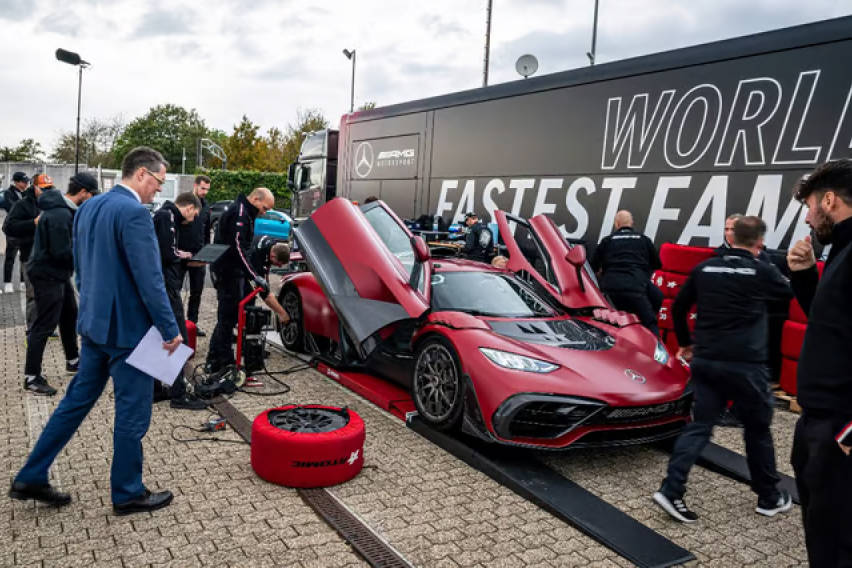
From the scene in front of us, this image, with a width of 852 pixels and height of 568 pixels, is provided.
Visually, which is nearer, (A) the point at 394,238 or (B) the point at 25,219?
(A) the point at 394,238

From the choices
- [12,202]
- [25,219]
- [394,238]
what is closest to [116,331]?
[394,238]

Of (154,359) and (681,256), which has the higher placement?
(681,256)

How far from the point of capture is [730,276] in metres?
3.77

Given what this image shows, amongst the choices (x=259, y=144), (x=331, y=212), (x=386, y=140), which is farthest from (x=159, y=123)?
(x=331, y=212)

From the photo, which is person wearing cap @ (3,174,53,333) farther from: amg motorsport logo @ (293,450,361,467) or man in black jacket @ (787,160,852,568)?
man in black jacket @ (787,160,852,568)

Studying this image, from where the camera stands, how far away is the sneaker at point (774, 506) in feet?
12.6

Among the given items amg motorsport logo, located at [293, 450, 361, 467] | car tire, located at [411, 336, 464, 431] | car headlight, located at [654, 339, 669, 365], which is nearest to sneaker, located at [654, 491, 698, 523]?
car headlight, located at [654, 339, 669, 365]

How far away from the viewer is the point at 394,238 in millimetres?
5652

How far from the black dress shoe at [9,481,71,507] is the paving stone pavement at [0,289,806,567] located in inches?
2.8

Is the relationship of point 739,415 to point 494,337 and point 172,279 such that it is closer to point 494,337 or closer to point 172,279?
point 494,337

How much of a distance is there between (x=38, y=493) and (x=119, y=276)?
3.96 feet

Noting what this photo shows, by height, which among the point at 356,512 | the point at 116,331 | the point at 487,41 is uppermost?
the point at 487,41

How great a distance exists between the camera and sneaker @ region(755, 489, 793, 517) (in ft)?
12.6

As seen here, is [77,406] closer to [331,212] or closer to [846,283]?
[331,212]
